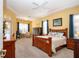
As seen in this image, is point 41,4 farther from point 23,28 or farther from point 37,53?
point 23,28

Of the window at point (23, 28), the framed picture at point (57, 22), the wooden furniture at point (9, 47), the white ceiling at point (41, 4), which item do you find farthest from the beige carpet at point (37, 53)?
the window at point (23, 28)

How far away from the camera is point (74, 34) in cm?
599

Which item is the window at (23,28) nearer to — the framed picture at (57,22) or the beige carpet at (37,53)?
the framed picture at (57,22)

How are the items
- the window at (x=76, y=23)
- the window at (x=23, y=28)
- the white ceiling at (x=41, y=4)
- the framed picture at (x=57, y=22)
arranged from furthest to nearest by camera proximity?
the window at (x=23, y=28) → the framed picture at (x=57, y=22) → the window at (x=76, y=23) → the white ceiling at (x=41, y=4)

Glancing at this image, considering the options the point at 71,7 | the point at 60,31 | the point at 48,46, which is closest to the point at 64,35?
the point at 60,31

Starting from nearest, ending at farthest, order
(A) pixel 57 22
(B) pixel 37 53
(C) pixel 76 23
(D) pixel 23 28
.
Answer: (B) pixel 37 53
(C) pixel 76 23
(A) pixel 57 22
(D) pixel 23 28

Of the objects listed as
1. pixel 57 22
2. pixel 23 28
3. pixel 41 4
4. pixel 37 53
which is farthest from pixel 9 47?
pixel 23 28

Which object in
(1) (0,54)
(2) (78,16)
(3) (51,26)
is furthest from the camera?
(3) (51,26)

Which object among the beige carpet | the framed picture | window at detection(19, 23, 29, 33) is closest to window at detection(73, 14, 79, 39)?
the framed picture

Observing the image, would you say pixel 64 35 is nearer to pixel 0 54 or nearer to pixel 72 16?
pixel 72 16

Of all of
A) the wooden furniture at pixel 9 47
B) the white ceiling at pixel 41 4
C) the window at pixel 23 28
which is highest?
the white ceiling at pixel 41 4

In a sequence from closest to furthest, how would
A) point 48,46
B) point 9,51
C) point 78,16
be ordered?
point 9,51
point 48,46
point 78,16

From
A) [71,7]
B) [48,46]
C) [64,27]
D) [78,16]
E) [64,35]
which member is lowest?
[48,46]

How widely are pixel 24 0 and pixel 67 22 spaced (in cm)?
303
